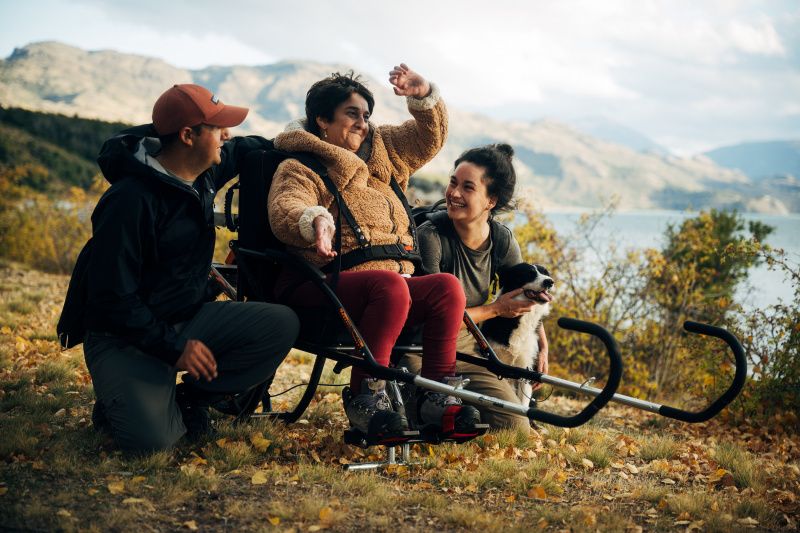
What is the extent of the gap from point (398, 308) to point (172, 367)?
1.06m

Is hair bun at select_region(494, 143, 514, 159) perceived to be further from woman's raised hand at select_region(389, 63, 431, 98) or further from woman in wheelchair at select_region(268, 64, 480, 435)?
woman's raised hand at select_region(389, 63, 431, 98)

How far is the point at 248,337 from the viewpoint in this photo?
3.23 meters

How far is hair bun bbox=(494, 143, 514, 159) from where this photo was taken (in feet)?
13.3

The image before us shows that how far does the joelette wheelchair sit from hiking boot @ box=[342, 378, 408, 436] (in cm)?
4

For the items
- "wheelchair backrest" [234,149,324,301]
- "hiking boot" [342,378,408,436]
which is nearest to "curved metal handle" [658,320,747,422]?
"hiking boot" [342,378,408,436]

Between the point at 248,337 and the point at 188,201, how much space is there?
0.68 metres

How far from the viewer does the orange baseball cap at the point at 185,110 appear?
3094mm

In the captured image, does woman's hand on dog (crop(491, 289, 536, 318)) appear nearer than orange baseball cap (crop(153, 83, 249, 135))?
No

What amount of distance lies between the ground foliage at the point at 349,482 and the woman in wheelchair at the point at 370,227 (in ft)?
1.09

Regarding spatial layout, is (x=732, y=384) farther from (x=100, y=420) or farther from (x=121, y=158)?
(x=100, y=420)

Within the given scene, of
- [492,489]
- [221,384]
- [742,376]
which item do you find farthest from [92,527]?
[742,376]

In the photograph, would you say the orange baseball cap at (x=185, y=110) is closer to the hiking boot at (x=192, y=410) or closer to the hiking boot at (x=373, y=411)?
the hiking boot at (x=192, y=410)

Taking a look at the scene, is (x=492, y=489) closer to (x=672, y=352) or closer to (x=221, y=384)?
(x=221, y=384)

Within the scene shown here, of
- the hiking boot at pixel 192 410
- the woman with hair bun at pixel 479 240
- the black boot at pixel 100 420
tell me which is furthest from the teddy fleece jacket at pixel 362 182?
the black boot at pixel 100 420
